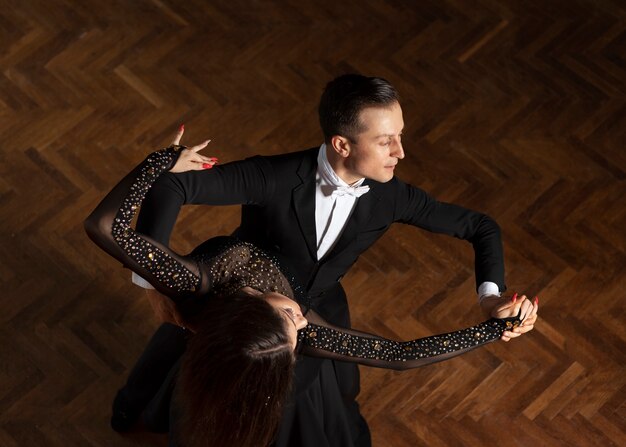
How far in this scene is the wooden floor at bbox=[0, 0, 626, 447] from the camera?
3510mm

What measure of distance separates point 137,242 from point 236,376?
1.42 feet

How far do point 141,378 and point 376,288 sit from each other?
3.43 feet

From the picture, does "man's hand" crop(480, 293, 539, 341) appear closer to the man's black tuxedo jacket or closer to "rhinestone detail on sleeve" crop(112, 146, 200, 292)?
the man's black tuxedo jacket

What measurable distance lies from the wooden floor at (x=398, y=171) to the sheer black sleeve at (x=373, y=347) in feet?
3.63

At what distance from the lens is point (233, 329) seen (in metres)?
2.06

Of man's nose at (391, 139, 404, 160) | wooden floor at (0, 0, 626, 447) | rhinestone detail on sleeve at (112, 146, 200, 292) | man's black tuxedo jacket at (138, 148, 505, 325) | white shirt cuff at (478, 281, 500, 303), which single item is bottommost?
wooden floor at (0, 0, 626, 447)

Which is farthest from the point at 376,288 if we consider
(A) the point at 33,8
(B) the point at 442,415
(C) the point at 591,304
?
(A) the point at 33,8

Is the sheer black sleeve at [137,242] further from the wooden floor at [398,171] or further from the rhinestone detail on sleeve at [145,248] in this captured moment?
the wooden floor at [398,171]

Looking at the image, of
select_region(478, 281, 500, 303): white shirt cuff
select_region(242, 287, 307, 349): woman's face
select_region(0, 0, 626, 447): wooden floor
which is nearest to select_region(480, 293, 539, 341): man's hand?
select_region(478, 281, 500, 303): white shirt cuff

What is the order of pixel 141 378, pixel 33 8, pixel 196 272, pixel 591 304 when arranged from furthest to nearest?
pixel 33 8 → pixel 591 304 → pixel 141 378 → pixel 196 272

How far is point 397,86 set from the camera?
420 centimetres

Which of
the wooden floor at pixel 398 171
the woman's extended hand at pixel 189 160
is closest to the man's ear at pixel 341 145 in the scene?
the woman's extended hand at pixel 189 160

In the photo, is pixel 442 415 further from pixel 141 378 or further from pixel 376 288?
pixel 141 378

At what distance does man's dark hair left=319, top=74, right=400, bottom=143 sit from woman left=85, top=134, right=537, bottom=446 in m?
0.39
